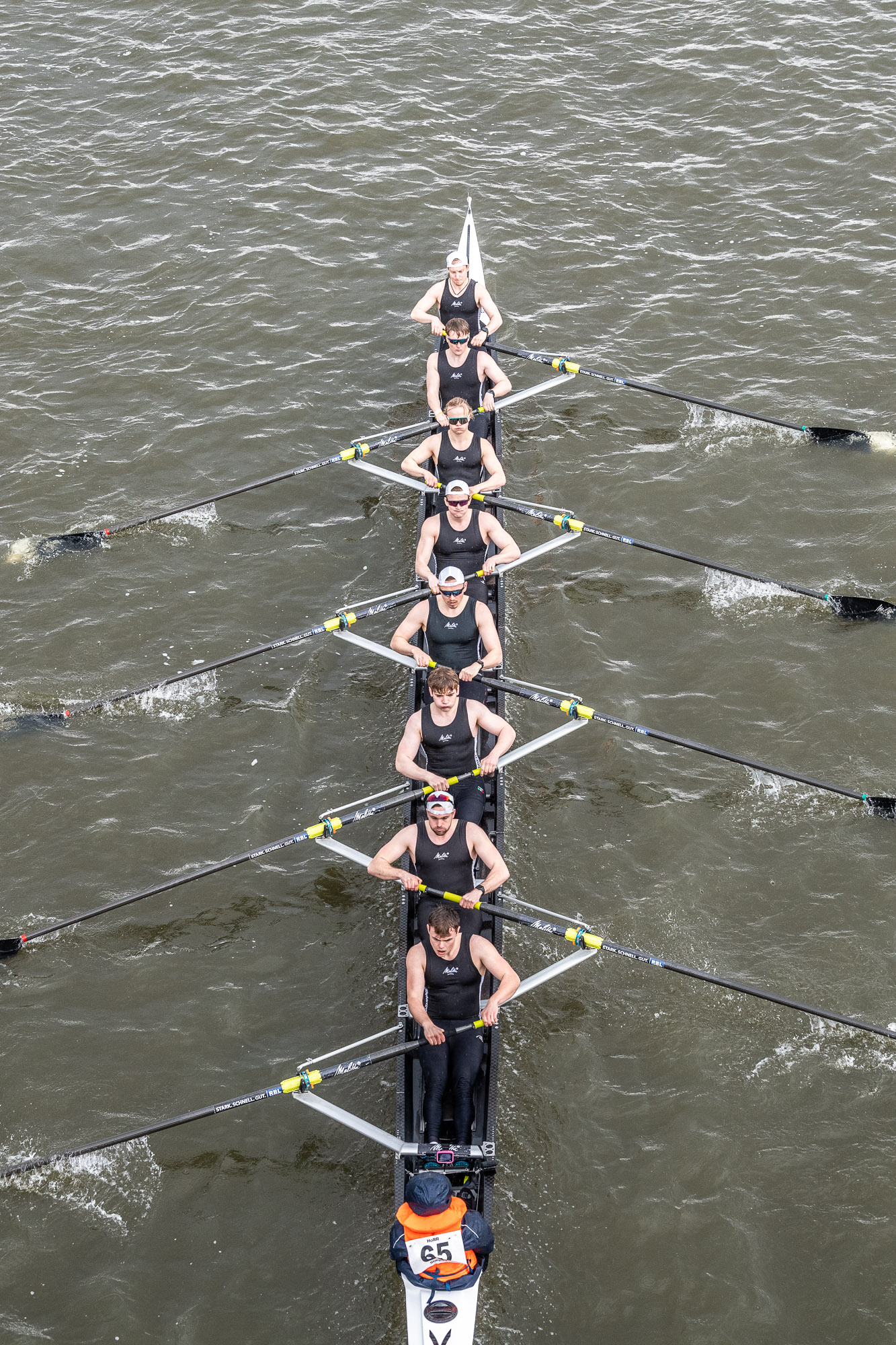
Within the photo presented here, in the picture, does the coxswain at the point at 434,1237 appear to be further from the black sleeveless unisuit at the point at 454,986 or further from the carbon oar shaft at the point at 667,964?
the carbon oar shaft at the point at 667,964

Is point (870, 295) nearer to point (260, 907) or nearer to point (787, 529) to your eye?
point (787, 529)

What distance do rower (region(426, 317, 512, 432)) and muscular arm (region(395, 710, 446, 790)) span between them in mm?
4648

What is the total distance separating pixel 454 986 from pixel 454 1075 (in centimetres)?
54

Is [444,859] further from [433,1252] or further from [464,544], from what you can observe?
[464,544]

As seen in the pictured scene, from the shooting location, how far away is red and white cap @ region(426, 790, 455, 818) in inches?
311

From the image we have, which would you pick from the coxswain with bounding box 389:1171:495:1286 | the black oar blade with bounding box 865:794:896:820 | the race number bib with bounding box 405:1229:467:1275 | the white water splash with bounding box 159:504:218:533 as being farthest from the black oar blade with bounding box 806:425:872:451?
the race number bib with bounding box 405:1229:467:1275

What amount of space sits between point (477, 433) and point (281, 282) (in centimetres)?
492

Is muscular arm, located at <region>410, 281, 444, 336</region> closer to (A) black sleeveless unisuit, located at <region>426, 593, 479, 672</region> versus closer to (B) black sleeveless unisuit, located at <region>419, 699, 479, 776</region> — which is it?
(A) black sleeveless unisuit, located at <region>426, 593, 479, 672</region>

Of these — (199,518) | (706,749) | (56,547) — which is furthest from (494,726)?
(56,547)

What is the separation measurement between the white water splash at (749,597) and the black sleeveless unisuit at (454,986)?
5293mm

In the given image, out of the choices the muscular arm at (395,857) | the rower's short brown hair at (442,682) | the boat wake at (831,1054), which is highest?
the rower's short brown hair at (442,682)

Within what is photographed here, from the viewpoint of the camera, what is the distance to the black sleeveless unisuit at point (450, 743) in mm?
9078

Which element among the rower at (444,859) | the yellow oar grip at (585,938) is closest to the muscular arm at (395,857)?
the rower at (444,859)

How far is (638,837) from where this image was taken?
32.1 feet
